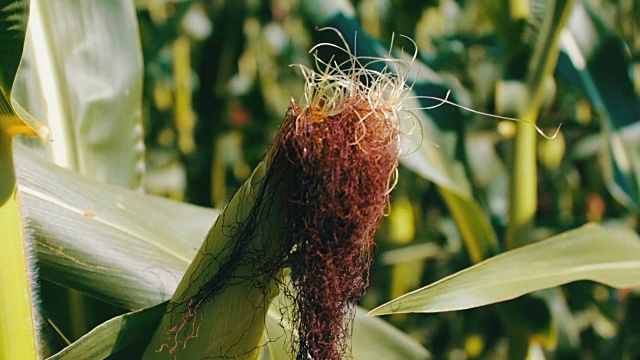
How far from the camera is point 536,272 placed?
2.94 feet

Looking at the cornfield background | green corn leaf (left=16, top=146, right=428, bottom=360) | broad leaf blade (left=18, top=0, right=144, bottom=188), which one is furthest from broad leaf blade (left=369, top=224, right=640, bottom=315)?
broad leaf blade (left=18, top=0, right=144, bottom=188)

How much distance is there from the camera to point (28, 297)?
0.62 m

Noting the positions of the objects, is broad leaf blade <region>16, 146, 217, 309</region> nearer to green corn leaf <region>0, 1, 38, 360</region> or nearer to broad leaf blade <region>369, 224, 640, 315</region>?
green corn leaf <region>0, 1, 38, 360</region>

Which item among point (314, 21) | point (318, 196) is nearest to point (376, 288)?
point (314, 21)

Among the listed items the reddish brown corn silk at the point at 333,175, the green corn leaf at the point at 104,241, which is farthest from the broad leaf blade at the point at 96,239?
the reddish brown corn silk at the point at 333,175

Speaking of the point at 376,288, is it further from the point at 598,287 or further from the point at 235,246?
the point at 235,246

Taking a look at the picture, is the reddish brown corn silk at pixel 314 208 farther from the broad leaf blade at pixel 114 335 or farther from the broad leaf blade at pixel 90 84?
the broad leaf blade at pixel 90 84

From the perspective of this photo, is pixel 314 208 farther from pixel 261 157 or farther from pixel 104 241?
pixel 261 157

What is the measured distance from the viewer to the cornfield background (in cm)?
79

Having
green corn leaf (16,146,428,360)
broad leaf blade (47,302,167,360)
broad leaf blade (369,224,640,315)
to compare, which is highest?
broad leaf blade (369,224,640,315)

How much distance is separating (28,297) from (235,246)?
163mm

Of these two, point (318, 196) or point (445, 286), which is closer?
point (318, 196)

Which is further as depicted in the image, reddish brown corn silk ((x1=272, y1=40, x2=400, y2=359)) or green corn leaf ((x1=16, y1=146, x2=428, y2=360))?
green corn leaf ((x1=16, y1=146, x2=428, y2=360))

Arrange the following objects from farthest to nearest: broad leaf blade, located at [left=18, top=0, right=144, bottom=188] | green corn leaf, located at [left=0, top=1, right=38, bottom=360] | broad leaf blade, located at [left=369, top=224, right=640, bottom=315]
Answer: broad leaf blade, located at [left=18, top=0, right=144, bottom=188] < broad leaf blade, located at [left=369, top=224, right=640, bottom=315] < green corn leaf, located at [left=0, top=1, right=38, bottom=360]
